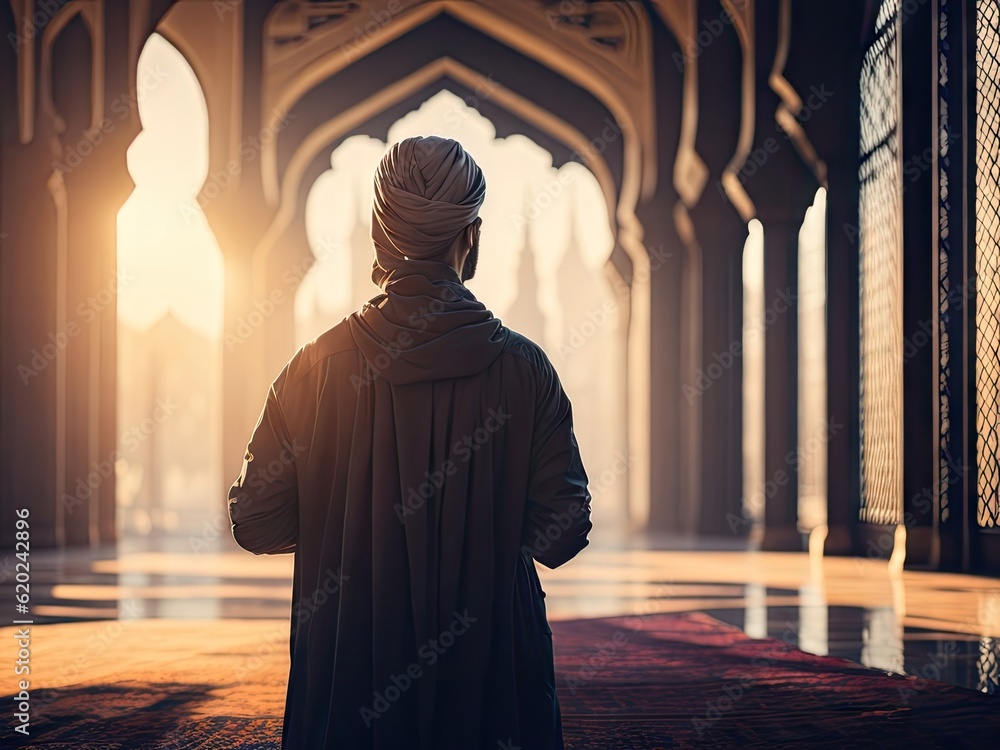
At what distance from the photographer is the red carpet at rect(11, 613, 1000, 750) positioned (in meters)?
3.72

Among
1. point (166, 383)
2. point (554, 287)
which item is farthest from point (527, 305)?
point (166, 383)

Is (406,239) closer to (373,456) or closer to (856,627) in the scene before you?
(373,456)

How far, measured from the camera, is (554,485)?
197 centimetres

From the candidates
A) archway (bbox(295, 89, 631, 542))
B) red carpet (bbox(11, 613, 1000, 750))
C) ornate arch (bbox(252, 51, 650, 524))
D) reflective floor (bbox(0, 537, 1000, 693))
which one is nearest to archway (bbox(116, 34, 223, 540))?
archway (bbox(295, 89, 631, 542))

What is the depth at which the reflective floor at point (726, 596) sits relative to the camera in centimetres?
569

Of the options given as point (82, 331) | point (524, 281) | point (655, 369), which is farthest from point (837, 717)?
point (524, 281)

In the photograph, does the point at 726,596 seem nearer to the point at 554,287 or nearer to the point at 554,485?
the point at 554,485

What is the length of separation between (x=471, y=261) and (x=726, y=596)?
21.0ft

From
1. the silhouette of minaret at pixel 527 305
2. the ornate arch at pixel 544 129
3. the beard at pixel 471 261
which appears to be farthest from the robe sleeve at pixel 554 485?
the silhouette of minaret at pixel 527 305

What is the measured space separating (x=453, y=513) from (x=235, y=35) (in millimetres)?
13623

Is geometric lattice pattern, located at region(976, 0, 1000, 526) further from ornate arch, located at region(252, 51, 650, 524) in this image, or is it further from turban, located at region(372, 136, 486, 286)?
turban, located at region(372, 136, 486, 286)

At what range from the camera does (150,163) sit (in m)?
25.8

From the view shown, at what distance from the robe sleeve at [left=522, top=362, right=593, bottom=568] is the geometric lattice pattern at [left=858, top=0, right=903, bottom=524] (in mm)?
9150

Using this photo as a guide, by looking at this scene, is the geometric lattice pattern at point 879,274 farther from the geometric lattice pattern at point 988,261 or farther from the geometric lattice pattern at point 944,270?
the geometric lattice pattern at point 988,261
